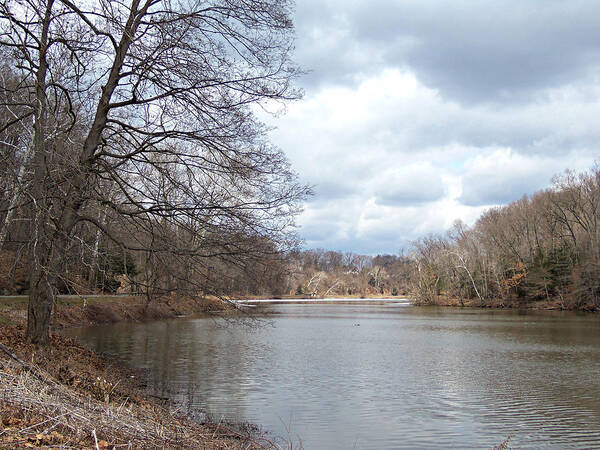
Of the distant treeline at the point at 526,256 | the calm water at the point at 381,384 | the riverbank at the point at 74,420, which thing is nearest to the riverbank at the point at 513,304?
the distant treeline at the point at 526,256

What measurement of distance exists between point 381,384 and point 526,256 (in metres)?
60.5

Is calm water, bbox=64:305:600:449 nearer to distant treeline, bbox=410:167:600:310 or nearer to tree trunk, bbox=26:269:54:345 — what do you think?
tree trunk, bbox=26:269:54:345

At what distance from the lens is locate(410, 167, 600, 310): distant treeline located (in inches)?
2254

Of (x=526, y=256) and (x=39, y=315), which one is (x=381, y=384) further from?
(x=526, y=256)

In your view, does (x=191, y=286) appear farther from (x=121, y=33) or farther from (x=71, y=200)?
(x=121, y=33)

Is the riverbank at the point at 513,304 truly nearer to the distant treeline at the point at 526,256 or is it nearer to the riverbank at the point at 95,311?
the distant treeline at the point at 526,256

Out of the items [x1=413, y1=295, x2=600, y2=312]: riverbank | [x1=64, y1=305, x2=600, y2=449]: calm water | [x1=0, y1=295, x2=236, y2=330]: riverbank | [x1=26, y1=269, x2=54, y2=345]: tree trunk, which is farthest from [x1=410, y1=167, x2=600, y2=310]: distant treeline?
[x1=26, y1=269, x2=54, y2=345]: tree trunk

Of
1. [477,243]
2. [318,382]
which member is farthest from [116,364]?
[477,243]

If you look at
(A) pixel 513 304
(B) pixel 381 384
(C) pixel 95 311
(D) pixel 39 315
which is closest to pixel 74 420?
(D) pixel 39 315

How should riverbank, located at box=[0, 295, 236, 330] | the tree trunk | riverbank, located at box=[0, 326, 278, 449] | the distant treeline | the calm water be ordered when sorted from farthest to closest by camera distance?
the distant treeline, riverbank, located at box=[0, 295, 236, 330], the tree trunk, the calm water, riverbank, located at box=[0, 326, 278, 449]

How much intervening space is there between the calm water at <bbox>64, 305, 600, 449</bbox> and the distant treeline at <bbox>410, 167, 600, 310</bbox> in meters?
34.3

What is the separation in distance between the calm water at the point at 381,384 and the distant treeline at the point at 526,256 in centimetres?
3429

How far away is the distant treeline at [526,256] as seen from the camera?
188 ft

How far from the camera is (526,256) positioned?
69000mm
